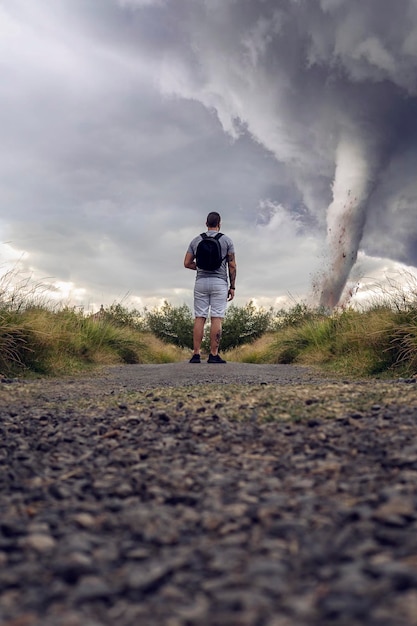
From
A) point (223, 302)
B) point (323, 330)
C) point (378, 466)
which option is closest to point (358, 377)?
point (223, 302)

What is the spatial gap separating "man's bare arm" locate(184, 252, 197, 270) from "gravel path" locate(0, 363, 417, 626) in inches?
231

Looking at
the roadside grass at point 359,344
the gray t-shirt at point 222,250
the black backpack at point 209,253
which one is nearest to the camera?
the roadside grass at point 359,344

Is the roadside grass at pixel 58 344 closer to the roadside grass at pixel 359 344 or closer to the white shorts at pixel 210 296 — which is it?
the white shorts at pixel 210 296

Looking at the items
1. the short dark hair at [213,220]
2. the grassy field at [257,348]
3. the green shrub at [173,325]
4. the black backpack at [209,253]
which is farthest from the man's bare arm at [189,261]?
the green shrub at [173,325]

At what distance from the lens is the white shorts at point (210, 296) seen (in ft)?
27.9

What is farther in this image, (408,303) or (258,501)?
(408,303)

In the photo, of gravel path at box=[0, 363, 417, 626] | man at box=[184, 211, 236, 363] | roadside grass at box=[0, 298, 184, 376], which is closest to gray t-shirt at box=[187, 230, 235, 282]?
man at box=[184, 211, 236, 363]

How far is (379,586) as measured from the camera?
1160 millimetres

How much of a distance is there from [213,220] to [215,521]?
288 inches

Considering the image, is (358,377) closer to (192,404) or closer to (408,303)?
(408,303)

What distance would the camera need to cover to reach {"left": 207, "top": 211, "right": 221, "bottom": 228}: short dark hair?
859cm

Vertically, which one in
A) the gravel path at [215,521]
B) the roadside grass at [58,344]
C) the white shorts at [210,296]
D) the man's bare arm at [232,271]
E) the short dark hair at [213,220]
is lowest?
the gravel path at [215,521]

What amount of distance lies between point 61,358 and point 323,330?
187 inches

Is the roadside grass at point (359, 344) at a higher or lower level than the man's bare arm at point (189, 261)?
lower
